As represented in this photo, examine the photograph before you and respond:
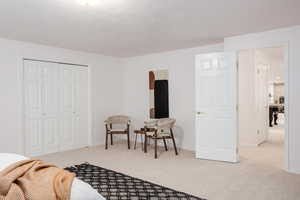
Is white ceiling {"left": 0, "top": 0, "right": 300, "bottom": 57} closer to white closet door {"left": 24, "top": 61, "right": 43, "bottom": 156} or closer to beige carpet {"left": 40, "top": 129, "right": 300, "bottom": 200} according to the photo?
white closet door {"left": 24, "top": 61, "right": 43, "bottom": 156}

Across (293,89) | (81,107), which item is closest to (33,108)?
(81,107)

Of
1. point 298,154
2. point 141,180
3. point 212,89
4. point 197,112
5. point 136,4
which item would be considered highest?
point 136,4

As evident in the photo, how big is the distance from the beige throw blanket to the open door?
3.29 metres

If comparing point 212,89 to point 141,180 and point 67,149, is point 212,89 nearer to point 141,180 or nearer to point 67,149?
point 141,180

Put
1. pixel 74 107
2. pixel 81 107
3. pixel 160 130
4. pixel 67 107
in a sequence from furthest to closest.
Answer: pixel 81 107 < pixel 74 107 < pixel 67 107 < pixel 160 130

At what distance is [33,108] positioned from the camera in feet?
15.7

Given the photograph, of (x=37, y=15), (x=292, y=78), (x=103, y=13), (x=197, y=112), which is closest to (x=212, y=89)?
(x=197, y=112)

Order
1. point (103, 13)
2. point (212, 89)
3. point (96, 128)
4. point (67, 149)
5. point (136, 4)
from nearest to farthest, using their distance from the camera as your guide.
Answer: point (136, 4) < point (103, 13) < point (212, 89) < point (67, 149) < point (96, 128)

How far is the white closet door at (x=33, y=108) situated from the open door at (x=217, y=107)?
334 centimetres

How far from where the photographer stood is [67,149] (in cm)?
536

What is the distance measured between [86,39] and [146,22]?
1.54m

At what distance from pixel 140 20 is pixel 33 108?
306cm

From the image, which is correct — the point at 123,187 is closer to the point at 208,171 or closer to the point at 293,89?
the point at 208,171

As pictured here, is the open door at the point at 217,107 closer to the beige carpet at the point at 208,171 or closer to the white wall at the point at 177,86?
the beige carpet at the point at 208,171
